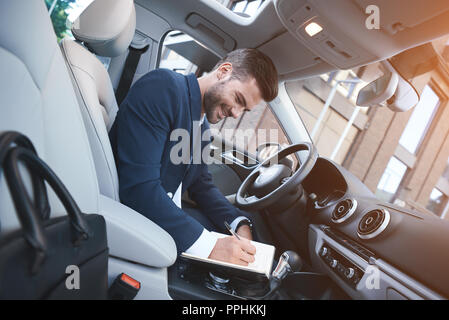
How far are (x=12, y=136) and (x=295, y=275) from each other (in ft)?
2.89

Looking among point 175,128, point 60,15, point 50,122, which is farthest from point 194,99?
point 60,15

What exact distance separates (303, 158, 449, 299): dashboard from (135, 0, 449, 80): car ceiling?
492mm

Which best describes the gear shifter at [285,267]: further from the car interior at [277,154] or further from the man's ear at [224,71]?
the man's ear at [224,71]

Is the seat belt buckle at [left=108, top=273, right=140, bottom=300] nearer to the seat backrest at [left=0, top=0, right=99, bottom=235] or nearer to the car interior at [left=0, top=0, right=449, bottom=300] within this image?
the car interior at [left=0, top=0, right=449, bottom=300]

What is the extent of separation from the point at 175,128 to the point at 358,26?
2.29ft

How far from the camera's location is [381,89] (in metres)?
→ 1.12

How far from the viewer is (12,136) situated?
0.44 m

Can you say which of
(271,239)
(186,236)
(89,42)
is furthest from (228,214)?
(89,42)

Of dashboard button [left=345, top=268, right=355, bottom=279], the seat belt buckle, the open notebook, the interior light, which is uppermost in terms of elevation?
the interior light

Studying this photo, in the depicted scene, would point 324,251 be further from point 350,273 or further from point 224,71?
point 224,71

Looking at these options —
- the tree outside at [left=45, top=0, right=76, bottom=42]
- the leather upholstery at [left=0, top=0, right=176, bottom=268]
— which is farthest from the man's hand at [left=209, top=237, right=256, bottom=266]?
the tree outside at [left=45, top=0, right=76, bottom=42]

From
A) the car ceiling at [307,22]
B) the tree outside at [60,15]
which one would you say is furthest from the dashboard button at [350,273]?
the tree outside at [60,15]

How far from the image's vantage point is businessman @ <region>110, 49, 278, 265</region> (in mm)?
952
